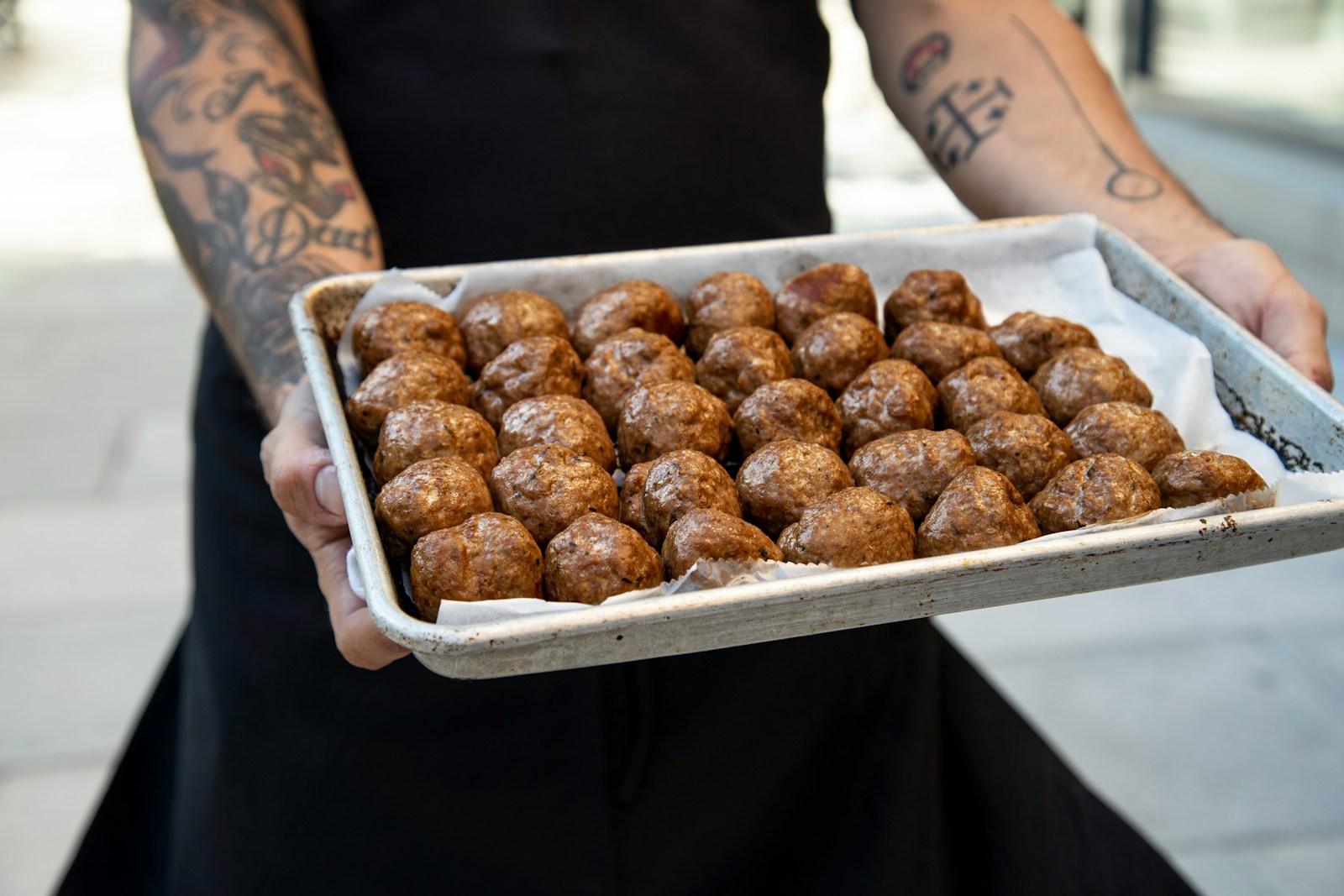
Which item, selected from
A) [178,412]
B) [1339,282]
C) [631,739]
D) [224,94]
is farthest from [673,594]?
[1339,282]

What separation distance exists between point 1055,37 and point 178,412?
4093 mm

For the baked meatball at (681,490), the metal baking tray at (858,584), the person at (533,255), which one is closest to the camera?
the metal baking tray at (858,584)

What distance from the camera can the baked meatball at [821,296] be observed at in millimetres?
1665

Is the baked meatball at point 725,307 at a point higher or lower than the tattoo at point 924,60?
lower

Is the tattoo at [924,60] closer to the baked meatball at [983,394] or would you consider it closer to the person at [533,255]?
the person at [533,255]

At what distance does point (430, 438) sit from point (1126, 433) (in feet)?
2.85

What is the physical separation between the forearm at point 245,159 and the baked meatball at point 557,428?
48 centimetres

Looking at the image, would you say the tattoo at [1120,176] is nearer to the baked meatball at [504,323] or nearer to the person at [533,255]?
the person at [533,255]

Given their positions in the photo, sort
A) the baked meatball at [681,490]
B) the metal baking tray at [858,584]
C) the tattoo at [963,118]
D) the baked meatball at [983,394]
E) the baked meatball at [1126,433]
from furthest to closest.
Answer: the tattoo at [963,118] → the baked meatball at [983,394] → the baked meatball at [1126,433] → the baked meatball at [681,490] → the metal baking tray at [858,584]

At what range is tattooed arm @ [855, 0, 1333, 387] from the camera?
177 centimetres

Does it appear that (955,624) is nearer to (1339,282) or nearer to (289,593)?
(289,593)

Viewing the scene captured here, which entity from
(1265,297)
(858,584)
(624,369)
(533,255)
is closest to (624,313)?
(624,369)

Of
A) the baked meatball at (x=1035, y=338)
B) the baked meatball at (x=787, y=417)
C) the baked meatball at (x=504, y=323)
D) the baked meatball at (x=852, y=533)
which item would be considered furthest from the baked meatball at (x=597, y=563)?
the baked meatball at (x=1035, y=338)

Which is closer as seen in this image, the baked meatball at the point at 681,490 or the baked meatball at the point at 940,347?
the baked meatball at the point at 681,490
